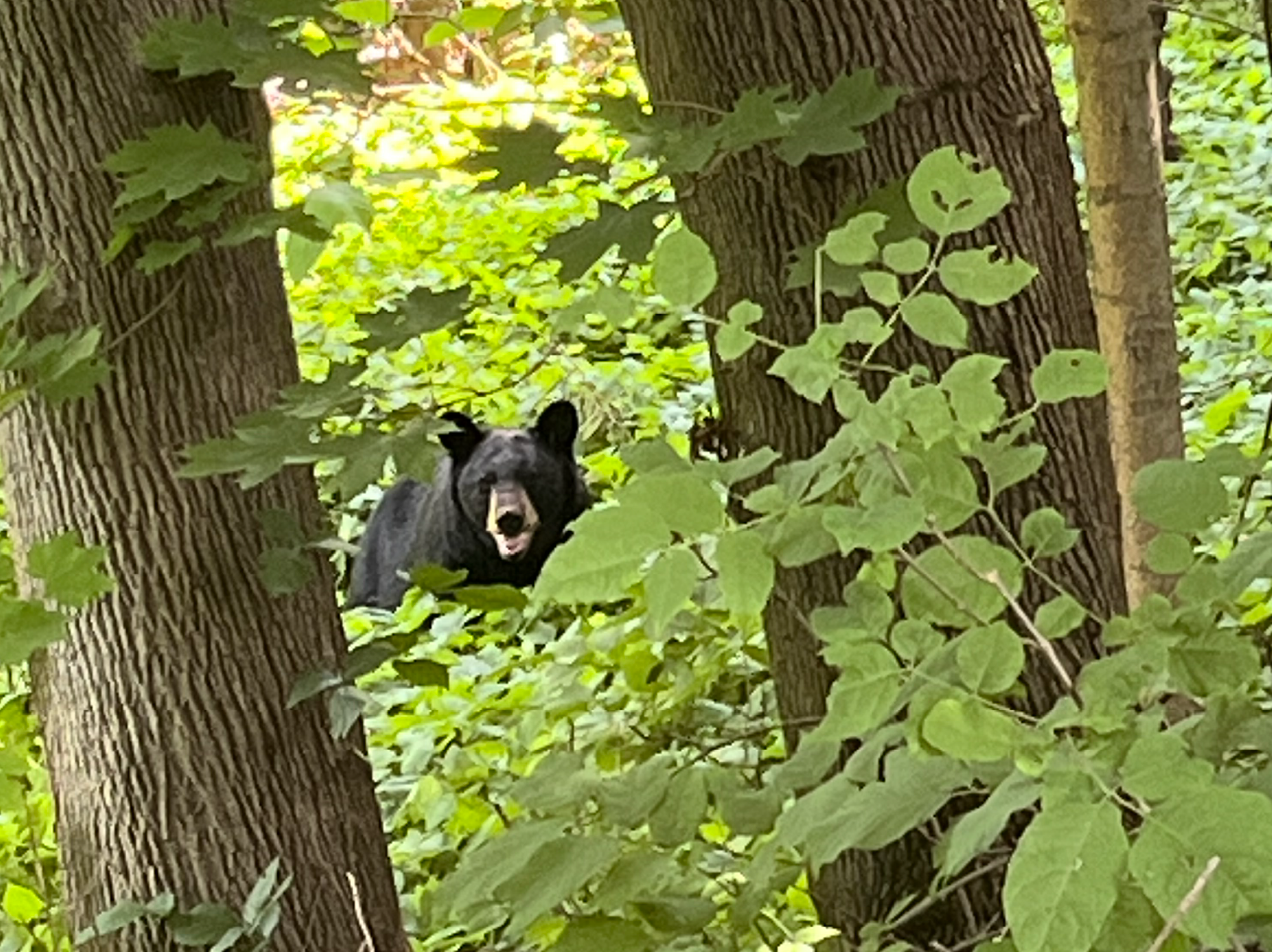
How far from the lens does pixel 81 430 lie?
8.28ft

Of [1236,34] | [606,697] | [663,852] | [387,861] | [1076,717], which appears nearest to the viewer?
[1076,717]

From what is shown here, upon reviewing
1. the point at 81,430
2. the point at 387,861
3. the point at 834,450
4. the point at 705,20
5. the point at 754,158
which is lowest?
the point at 387,861

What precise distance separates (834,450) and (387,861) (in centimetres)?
158

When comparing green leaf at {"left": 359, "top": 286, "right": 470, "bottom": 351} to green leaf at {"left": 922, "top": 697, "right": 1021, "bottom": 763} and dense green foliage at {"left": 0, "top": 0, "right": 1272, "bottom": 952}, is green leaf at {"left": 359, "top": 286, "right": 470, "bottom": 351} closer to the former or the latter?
dense green foliage at {"left": 0, "top": 0, "right": 1272, "bottom": 952}

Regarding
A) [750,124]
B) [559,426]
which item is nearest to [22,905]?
[750,124]

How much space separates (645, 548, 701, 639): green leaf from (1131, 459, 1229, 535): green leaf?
417mm

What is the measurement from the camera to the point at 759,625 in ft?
9.12

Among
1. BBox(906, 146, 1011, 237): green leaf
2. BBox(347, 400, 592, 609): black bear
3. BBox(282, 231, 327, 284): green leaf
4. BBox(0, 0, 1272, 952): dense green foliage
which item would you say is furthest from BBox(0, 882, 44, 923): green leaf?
BBox(347, 400, 592, 609): black bear

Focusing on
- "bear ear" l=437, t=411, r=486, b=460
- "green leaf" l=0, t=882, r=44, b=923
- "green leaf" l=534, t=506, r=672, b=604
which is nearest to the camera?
"green leaf" l=534, t=506, r=672, b=604

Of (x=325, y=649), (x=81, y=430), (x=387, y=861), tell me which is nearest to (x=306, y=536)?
(x=325, y=649)

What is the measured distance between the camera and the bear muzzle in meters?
6.63

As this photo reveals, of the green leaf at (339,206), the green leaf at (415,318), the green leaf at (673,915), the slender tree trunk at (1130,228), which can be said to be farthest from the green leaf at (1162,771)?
the slender tree trunk at (1130,228)

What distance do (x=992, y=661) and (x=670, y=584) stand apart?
26 centimetres

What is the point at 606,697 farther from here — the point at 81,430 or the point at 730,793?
the point at 730,793
